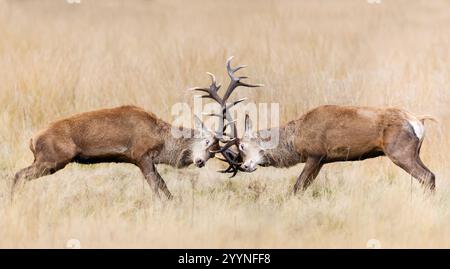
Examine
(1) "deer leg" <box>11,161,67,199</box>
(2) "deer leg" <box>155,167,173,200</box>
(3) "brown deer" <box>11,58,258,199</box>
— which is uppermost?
(3) "brown deer" <box>11,58,258,199</box>

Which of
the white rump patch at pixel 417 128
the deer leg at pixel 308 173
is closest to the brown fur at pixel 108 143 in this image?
the deer leg at pixel 308 173

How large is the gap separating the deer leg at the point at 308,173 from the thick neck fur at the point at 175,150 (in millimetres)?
1545

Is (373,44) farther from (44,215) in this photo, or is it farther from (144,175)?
(44,215)

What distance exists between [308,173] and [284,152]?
0.62 m

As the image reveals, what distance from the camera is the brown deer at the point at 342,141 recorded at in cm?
1202

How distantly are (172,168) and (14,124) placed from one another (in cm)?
272

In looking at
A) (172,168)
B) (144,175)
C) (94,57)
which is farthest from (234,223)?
(94,57)

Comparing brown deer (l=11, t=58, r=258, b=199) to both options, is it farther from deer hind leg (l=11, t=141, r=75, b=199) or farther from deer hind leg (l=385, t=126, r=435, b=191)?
deer hind leg (l=385, t=126, r=435, b=191)

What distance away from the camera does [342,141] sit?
40.2ft

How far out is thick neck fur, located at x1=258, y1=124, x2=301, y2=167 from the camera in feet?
42.2

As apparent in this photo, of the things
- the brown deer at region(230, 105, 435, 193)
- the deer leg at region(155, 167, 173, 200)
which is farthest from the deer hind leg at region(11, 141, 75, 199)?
the brown deer at region(230, 105, 435, 193)

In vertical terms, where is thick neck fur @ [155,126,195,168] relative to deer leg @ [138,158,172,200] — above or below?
above

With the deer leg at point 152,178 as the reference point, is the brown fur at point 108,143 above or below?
above

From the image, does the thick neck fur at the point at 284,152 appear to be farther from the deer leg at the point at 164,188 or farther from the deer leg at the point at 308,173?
the deer leg at the point at 164,188
